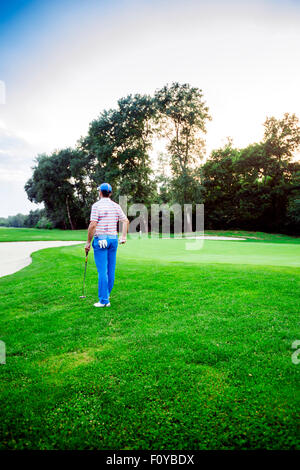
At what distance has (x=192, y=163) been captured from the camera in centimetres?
4391

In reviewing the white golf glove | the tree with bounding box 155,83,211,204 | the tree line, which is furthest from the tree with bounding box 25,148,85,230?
the white golf glove

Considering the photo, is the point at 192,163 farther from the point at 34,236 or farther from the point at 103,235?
the point at 103,235

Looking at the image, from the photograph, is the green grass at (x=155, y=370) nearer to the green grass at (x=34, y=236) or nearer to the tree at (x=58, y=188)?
the green grass at (x=34, y=236)

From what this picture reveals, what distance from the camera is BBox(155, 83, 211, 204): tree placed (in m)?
42.1

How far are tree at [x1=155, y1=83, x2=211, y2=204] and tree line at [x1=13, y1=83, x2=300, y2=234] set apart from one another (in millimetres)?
150

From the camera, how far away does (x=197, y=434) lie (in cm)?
229

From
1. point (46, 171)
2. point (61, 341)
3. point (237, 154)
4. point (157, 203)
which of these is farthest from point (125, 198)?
point (61, 341)

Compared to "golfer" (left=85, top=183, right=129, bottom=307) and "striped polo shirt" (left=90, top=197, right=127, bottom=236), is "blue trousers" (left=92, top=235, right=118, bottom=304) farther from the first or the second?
"striped polo shirt" (left=90, top=197, right=127, bottom=236)

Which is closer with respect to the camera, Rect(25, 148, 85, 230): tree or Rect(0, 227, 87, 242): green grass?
Rect(0, 227, 87, 242): green grass

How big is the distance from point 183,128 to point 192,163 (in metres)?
6.29

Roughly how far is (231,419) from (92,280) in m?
6.06

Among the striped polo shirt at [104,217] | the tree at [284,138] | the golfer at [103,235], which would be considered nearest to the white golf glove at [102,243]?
the golfer at [103,235]

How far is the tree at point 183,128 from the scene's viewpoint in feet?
138
